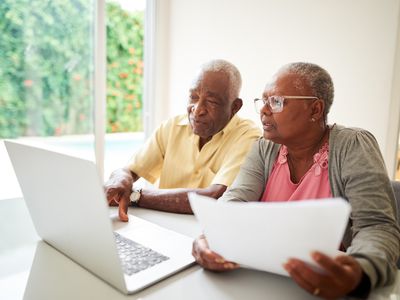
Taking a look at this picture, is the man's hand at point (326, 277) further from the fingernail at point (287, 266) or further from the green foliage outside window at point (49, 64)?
the green foliage outside window at point (49, 64)

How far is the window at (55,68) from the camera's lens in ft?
7.23

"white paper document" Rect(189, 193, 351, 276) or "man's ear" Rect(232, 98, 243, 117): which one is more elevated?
"man's ear" Rect(232, 98, 243, 117)

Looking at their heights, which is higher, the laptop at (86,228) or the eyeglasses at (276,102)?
the eyeglasses at (276,102)

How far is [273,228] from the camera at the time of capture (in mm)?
560

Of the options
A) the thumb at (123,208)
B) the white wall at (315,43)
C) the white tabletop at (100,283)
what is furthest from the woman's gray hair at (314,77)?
the white wall at (315,43)

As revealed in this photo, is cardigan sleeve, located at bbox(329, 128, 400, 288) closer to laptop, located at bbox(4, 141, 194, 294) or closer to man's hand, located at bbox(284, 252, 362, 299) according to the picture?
man's hand, located at bbox(284, 252, 362, 299)

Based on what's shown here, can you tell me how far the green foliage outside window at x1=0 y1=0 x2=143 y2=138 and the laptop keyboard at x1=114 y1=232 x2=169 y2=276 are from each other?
1.85 metres

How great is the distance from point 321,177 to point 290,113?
22 cm

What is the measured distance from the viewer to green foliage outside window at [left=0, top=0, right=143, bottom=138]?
2207mm

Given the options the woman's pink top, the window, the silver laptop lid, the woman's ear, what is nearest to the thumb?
the silver laptop lid

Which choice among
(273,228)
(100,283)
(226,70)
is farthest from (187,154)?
(273,228)

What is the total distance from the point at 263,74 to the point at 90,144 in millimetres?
1407

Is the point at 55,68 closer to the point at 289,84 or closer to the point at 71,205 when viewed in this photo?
the point at 289,84

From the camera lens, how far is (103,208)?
0.59 m
